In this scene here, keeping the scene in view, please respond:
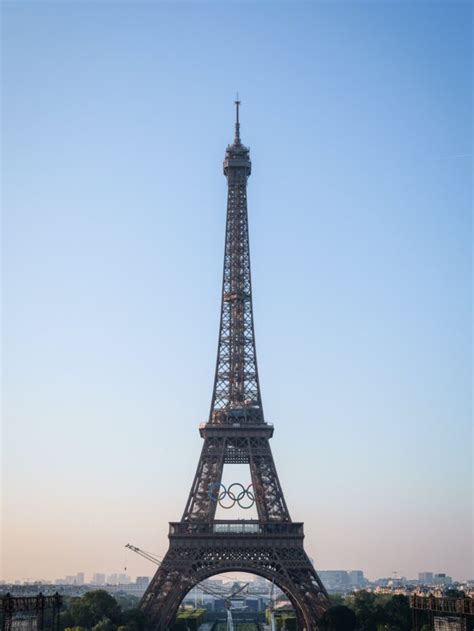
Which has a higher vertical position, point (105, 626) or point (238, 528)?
point (238, 528)

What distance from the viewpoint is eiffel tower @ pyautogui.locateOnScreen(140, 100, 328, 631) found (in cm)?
7712

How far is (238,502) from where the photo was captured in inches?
3236

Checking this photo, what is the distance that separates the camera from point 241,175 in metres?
92.2

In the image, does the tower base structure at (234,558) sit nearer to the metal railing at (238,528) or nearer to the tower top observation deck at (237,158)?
the metal railing at (238,528)

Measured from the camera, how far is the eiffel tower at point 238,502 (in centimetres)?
7712

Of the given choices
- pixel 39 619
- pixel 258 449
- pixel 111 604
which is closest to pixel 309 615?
pixel 258 449

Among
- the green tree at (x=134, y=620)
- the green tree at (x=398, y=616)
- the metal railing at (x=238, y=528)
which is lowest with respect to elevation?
the green tree at (x=398, y=616)

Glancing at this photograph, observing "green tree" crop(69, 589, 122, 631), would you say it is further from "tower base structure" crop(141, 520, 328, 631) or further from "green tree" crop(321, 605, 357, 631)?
"green tree" crop(321, 605, 357, 631)

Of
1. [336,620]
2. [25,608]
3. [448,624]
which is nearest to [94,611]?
[336,620]

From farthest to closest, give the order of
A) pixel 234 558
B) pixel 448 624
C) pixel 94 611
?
pixel 94 611, pixel 234 558, pixel 448 624

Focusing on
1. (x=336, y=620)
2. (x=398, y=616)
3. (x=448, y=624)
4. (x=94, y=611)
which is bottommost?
(x=398, y=616)

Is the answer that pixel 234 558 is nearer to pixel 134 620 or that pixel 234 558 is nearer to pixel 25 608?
pixel 134 620

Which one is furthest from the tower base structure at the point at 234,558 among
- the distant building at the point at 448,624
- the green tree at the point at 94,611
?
the distant building at the point at 448,624

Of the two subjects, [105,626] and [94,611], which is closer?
[105,626]
